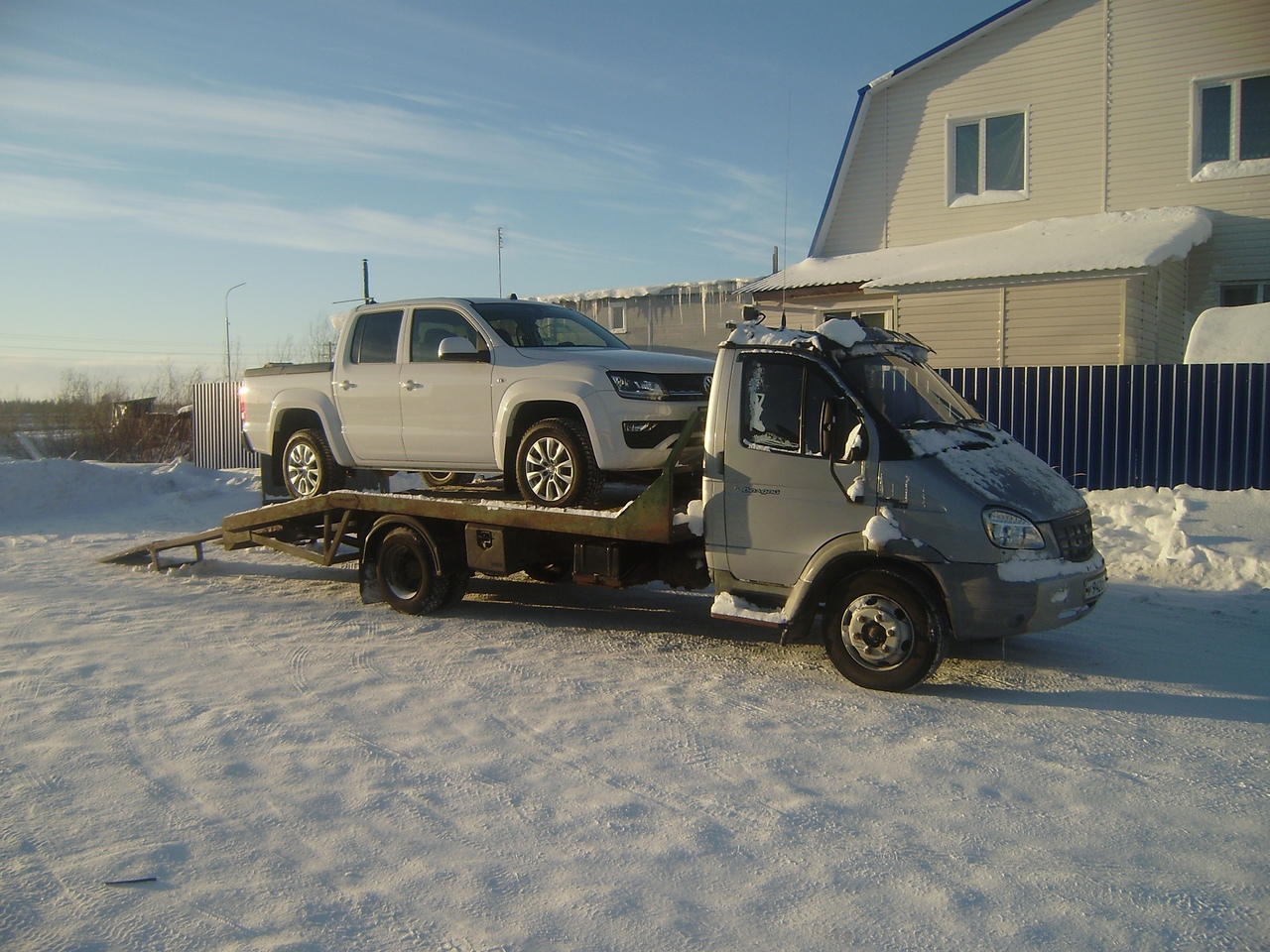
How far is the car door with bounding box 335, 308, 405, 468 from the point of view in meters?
8.79

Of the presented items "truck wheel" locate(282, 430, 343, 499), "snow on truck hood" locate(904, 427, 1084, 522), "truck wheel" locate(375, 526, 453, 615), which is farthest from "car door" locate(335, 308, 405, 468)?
"snow on truck hood" locate(904, 427, 1084, 522)

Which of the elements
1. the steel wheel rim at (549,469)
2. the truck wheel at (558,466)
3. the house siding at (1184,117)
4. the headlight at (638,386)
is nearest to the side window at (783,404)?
the headlight at (638,386)

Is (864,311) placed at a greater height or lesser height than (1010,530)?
greater

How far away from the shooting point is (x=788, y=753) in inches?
210

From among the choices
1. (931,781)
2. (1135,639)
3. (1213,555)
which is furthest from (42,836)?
(1213,555)

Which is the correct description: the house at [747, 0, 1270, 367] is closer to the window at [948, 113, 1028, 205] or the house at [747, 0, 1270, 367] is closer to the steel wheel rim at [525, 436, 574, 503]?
the window at [948, 113, 1028, 205]

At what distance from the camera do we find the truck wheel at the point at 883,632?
6.23 m

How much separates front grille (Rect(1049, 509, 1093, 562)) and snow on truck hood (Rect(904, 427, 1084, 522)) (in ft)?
0.19

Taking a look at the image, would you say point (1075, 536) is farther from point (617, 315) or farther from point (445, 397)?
point (617, 315)

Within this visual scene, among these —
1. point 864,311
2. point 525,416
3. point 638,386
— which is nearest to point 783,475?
point 638,386

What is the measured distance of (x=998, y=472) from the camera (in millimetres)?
6406

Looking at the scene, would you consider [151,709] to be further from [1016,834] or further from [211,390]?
[211,390]

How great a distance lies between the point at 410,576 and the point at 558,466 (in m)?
2.15

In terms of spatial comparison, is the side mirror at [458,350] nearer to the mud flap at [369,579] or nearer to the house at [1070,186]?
the mud flap at [369,579]
